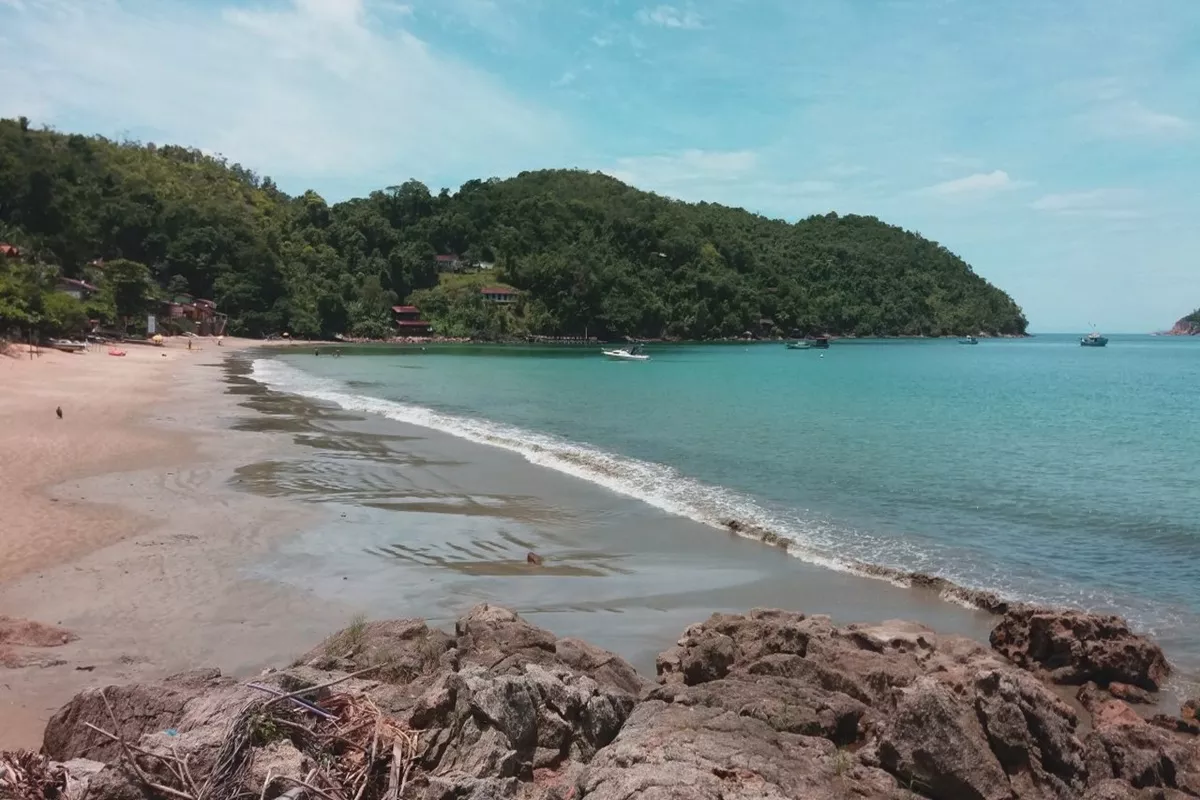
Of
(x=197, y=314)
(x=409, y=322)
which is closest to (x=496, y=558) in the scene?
(x=197, y=314)

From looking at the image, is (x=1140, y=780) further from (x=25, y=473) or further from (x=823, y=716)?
(x=25, y=473)

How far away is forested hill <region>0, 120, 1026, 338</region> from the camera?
325ft

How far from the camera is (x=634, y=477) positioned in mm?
19250

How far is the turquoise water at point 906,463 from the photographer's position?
12797 millimetres

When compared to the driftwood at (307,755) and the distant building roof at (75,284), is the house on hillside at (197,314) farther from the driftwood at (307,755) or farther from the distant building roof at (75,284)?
the driftwood at (307,755)

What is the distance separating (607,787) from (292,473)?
1526 cm

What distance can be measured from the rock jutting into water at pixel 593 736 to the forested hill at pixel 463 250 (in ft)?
260

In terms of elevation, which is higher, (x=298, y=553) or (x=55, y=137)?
(x=55, y=137)

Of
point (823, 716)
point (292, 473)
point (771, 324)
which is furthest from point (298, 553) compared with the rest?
point (771, 324)

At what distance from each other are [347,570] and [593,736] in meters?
6.79

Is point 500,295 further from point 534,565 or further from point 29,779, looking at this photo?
point 29,779

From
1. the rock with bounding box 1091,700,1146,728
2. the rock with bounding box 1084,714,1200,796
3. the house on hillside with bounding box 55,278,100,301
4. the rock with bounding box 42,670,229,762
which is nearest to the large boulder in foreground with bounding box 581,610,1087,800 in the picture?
the rock with bounding box 1084,714,1200,796

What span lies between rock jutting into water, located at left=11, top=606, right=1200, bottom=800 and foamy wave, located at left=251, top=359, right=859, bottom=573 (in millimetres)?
6718

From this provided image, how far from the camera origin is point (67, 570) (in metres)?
10.4
